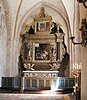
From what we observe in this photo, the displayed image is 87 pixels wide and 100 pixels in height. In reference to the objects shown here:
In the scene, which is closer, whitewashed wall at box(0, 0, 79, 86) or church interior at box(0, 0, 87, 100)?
church interior at box(0, 0, 87, 100)

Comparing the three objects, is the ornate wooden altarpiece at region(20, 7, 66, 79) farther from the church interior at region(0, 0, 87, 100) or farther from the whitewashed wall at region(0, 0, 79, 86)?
the whitewashed wall at region(0, 0, 79, 86)

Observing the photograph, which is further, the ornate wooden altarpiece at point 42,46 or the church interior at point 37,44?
the ornate wooden altarpiece at point 42,46

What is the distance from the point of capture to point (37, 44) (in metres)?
18.5

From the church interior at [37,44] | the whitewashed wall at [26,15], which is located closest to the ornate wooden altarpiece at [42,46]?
the church interior at [37,44]

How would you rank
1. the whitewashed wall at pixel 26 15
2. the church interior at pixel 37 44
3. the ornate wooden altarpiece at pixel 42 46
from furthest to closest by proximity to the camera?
the ornate wooden altarpiece at pixel 42 46 → the whitewashed wall at pixel 26 15 → the church interior at pixel 37 44

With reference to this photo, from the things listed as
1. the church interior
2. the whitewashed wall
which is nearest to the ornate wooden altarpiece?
the church interior

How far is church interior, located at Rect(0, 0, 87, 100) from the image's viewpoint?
1639 centimetres

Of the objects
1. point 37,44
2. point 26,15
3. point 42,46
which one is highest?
point 26,15

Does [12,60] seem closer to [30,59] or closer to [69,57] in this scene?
[30,59]

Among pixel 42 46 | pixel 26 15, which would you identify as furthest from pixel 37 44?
pixel 26 15

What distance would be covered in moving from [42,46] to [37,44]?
35cm

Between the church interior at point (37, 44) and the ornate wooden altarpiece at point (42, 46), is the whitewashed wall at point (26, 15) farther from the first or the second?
the ornate wooden altarpiece at point (42, 46)

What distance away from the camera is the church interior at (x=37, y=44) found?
53.8 feet

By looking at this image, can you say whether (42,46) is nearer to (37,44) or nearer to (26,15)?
(37,44)
